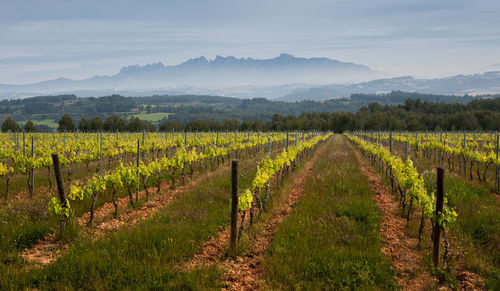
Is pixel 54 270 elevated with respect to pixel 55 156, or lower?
lower

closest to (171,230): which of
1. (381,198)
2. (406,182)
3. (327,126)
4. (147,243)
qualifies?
(147,243)

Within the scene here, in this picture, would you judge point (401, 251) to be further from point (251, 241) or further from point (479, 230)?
point (251, 241)

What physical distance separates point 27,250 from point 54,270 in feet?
6.50

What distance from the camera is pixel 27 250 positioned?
6453mm

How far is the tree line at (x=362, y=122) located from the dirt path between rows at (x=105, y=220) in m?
74.7

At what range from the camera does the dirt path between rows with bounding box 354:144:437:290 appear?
17.2 ft

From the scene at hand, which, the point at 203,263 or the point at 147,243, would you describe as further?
the point at 147,243

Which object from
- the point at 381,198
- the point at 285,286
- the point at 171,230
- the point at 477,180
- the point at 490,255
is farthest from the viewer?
the point at 477,180

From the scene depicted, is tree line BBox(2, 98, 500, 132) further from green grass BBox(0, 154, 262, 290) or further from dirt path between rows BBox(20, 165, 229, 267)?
green grass BBox(0, 154, 262, 290)

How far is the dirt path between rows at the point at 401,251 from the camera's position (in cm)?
524

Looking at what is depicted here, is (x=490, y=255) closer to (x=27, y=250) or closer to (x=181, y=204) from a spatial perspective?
(x=181, y=204)

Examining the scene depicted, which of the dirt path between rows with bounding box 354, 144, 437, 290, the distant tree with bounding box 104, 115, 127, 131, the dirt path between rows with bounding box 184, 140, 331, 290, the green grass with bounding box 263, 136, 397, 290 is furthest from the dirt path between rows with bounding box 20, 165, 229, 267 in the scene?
the distant tree with bounding box 104, 115, 127, 131

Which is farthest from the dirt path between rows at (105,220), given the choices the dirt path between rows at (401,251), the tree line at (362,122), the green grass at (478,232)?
the tree line at (362,122)

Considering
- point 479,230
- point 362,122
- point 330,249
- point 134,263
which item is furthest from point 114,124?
point 479,230
